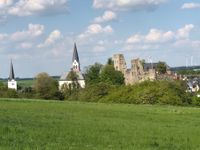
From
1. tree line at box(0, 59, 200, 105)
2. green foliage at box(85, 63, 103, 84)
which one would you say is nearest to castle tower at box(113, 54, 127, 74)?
tree line at box(0, 59, 200, 105)

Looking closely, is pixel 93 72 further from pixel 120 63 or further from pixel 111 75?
pixel 111 75

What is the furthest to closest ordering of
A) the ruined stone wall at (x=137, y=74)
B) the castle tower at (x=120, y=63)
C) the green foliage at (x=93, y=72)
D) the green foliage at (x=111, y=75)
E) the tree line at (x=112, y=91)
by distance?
the castle tower at (x=120, y=63) < the green foliage at (x=93, y=72) < the green foliage at (x=111, y=75) < the ruined stone wall at (x=137, y=74) < the tree line at (x=112, y=91)

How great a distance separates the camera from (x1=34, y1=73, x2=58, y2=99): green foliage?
510 ft

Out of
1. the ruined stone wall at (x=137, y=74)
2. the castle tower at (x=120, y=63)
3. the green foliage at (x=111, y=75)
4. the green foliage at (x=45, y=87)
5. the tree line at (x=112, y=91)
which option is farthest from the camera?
the castle tower at (x=120, y=63)

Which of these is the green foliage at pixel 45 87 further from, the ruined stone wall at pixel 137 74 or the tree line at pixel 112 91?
the ruined stone wall at pixel 137 74

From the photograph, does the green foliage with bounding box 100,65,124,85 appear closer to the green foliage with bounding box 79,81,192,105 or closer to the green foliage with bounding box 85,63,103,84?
the green foliage with bounding box 85,63,103,84

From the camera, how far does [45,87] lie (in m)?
161

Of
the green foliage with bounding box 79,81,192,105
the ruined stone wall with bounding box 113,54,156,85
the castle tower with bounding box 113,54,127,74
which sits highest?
the castle tower with bounding box 113,54,127,74

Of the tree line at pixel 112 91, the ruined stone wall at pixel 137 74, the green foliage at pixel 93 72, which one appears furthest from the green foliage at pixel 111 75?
the green foliage at pixel 93 72

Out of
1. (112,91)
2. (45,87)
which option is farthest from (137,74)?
(112,91)

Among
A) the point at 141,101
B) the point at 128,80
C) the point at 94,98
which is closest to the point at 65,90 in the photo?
A: the point at 128,80

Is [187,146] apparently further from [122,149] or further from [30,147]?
[30,147]

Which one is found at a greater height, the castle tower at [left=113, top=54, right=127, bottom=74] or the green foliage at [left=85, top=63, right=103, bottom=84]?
the castle tower at [left=113, top=54, right=127, bottom=74]

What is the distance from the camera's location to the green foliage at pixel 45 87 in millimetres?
155550
